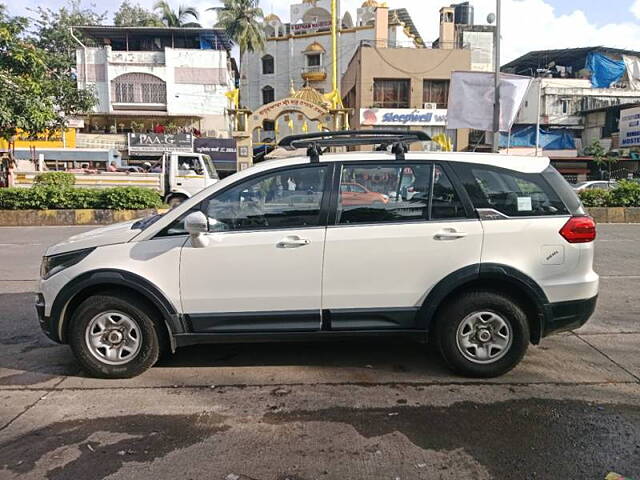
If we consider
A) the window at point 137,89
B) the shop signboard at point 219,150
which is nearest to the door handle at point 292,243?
the shop signboard at point 219,150

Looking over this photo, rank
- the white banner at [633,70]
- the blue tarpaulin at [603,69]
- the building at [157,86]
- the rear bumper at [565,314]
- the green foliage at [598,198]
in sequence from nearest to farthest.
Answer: the rear bumper at [565,314], the green foliage at [598,198], the building at [157,86], the blue tarpaulin at [603,69], the white banner at [633,70]

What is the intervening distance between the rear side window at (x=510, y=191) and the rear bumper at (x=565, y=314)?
2.38 ft

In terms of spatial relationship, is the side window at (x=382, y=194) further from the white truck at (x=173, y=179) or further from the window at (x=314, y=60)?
the window at (x=314, y=60)

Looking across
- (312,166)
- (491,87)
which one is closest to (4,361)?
(312,166)

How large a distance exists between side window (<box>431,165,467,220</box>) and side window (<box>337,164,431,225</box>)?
59 mm

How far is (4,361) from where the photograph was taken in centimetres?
464

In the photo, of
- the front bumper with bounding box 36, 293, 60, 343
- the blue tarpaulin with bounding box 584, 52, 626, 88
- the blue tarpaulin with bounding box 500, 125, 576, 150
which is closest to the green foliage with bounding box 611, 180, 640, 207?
the front bumper with bounding box 36, 293, 60, 343

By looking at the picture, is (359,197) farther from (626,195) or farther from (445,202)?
(626,195)

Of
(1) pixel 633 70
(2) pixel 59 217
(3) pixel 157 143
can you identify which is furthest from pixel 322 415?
(1) pixel 633 70

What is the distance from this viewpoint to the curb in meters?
15.6

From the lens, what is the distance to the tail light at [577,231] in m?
4.03

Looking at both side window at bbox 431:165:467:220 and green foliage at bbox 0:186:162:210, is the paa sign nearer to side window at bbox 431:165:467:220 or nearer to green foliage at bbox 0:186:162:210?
green foliage at bbox 0:186:162:210

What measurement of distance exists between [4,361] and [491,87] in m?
8.54

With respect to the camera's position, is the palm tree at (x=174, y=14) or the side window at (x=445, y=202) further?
the palm tree at (x=174, y=14)
